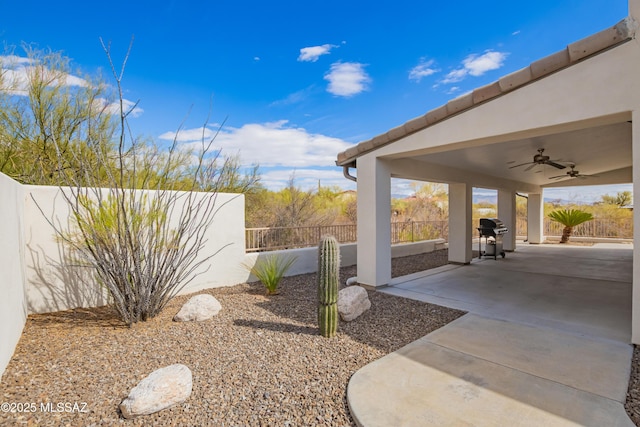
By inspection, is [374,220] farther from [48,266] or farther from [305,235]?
[48,266]

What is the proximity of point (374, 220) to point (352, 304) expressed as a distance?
7.63 feet

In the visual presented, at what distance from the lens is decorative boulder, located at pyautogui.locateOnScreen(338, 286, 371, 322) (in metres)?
5.24

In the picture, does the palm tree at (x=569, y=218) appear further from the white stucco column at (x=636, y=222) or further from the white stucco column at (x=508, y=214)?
the white stucco column at (x=636, y=222)

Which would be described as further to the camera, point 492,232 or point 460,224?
point 492,232

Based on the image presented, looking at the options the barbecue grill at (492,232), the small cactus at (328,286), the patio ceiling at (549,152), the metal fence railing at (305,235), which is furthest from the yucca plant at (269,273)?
the barbecue grill at (492,232)

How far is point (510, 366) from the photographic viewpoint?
3.68 m

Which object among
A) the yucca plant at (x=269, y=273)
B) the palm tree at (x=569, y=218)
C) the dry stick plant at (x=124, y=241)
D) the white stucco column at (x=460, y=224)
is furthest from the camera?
the palm tree at (x=569, y=218)

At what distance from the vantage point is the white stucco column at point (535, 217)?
16.4 meters

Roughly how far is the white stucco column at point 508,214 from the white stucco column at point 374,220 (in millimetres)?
9183

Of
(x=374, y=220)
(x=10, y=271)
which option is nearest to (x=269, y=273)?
(x=374, y=220)

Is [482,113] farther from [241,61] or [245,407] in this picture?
[241,61]

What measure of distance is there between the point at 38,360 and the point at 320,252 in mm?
3782

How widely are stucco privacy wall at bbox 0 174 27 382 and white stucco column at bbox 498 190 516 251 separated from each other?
1555 centimetres

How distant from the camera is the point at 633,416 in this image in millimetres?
2736
